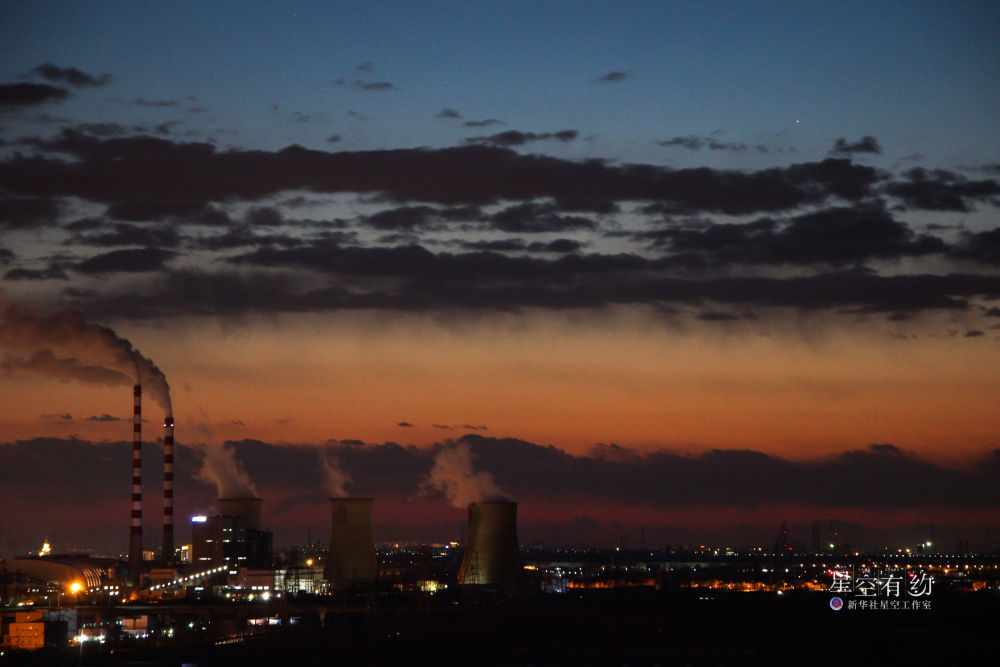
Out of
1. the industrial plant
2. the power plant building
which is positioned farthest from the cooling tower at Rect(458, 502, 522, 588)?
the power plant building

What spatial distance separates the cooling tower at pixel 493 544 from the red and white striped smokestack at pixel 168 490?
75.4 ft

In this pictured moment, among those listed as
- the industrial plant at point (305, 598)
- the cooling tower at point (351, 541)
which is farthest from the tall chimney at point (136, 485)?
the cooling tower at point (351, 541)

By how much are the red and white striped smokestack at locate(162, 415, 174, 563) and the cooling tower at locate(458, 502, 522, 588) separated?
22976 millimetres

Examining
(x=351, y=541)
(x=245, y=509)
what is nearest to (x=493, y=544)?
(x=351, y=541)

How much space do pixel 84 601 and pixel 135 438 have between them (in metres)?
10.6

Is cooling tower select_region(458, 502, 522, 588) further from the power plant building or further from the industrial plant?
the power plant building

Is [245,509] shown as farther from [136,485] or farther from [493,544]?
[493,544]

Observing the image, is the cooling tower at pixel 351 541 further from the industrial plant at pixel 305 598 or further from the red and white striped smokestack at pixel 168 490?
the red and white striped smokestack at pixel 168 490

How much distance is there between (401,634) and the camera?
56.9m

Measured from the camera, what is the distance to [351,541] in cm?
6575

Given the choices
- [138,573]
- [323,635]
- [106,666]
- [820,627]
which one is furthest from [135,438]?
[820,627]

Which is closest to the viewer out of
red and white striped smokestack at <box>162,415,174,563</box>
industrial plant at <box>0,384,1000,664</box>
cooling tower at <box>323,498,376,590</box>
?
industrial plant at <box>0,384,1000,664</box>

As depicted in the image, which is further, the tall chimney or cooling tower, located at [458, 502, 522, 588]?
the tall chimney

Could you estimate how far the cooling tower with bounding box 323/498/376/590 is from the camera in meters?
64.6
